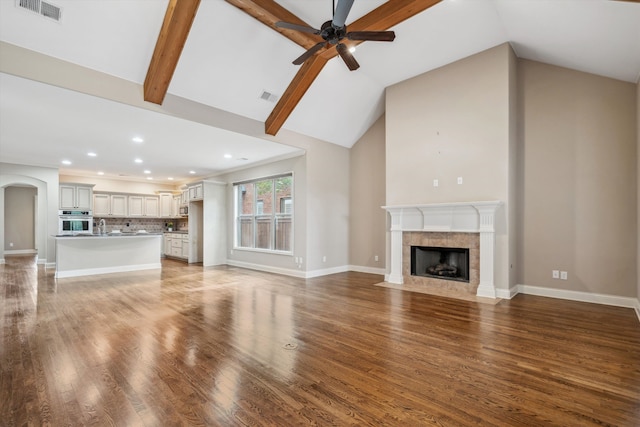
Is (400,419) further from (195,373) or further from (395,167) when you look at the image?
(395,167)

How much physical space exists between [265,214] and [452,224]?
438 centimetres

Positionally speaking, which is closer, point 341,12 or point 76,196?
point 341,12

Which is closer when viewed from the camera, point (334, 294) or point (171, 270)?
point (334, 294)

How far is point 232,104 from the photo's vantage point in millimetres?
4969

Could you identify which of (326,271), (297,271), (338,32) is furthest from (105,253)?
(338,32)

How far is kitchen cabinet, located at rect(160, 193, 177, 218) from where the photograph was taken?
35.9 feet

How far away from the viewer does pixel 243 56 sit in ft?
14.0

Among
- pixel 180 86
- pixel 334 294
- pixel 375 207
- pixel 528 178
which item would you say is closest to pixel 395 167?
pixel 375 207

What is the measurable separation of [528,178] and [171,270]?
7.80 m

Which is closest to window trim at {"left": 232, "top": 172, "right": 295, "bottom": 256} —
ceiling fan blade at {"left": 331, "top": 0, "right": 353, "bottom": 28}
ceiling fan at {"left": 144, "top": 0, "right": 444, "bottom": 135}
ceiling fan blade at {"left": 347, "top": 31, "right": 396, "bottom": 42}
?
ceiling fan at {"left": 144, "top": 0, "right": 444, "bottom": 135}

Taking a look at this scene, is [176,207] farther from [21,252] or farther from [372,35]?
[372,35]

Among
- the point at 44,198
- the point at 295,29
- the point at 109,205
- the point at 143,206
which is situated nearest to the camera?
the point at 295,29

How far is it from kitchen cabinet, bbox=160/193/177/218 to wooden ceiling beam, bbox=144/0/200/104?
301 inches

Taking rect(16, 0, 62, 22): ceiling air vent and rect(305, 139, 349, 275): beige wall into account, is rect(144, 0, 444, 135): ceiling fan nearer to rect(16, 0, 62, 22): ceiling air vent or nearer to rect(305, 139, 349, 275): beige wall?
rect(16, 0, 62, 22): ceiling air vent
